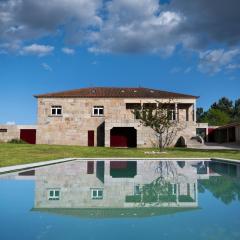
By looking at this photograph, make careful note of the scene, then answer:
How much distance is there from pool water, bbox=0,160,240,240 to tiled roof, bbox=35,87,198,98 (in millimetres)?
32146

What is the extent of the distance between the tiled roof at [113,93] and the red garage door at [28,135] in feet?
16.7

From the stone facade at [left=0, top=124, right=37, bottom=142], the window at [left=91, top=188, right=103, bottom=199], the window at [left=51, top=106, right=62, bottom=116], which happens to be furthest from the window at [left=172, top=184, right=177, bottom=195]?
the stone facade at [left=0, top=124, right=37, bottom=142]

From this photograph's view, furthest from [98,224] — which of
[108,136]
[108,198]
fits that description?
[108,136]

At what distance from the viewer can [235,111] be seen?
11588 centimetres

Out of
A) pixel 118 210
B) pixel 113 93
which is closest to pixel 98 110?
pixel 113 93

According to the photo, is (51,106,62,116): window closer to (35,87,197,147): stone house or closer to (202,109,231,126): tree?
(35,87,197,147): stone house

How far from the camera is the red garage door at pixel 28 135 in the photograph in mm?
46281

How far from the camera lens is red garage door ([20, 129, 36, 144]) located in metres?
46.3

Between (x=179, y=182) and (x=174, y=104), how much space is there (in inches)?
1271

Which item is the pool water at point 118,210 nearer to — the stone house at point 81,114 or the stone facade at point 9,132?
the stone house at point 81,114

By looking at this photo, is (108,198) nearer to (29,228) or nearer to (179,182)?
(29,228)

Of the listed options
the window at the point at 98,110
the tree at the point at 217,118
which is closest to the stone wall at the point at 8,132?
the window at the point at 98,110

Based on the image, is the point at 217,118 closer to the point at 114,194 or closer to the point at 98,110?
the point at 98,110

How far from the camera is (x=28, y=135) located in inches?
1828
